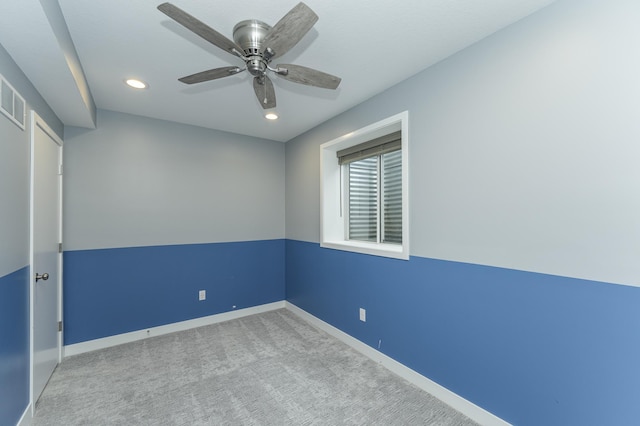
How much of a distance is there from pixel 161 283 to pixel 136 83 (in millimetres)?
2128

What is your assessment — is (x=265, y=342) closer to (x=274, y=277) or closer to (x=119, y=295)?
(x=274, y=277)

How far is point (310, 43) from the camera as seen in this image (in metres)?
1.82

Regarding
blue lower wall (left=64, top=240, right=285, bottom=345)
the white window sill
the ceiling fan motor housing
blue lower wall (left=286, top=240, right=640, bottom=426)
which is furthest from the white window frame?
the ceiling fan motor housing

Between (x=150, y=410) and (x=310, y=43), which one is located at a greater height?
(x=310, y=43)

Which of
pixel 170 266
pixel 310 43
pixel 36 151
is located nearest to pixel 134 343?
pixel 170 266

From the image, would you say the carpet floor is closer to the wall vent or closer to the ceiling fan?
the wall vent

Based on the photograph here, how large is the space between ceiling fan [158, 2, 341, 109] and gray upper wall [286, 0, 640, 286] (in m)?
0.96

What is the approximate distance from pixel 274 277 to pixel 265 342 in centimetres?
113

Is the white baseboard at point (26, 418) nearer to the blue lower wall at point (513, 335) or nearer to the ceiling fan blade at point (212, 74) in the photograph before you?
the ceiling fan blade at point (212, 74)

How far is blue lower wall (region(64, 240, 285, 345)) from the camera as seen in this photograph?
2.81 metres

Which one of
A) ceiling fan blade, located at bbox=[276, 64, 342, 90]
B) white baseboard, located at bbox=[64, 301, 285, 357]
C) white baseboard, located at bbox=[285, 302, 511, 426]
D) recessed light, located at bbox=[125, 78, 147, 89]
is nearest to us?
ceiling fan blade, located at bbox=[276, 64, 342, 90]

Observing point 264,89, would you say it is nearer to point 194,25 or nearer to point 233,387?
point 194,25

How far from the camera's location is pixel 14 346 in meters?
1.68

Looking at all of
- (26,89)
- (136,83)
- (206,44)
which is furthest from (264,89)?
(26,89)
